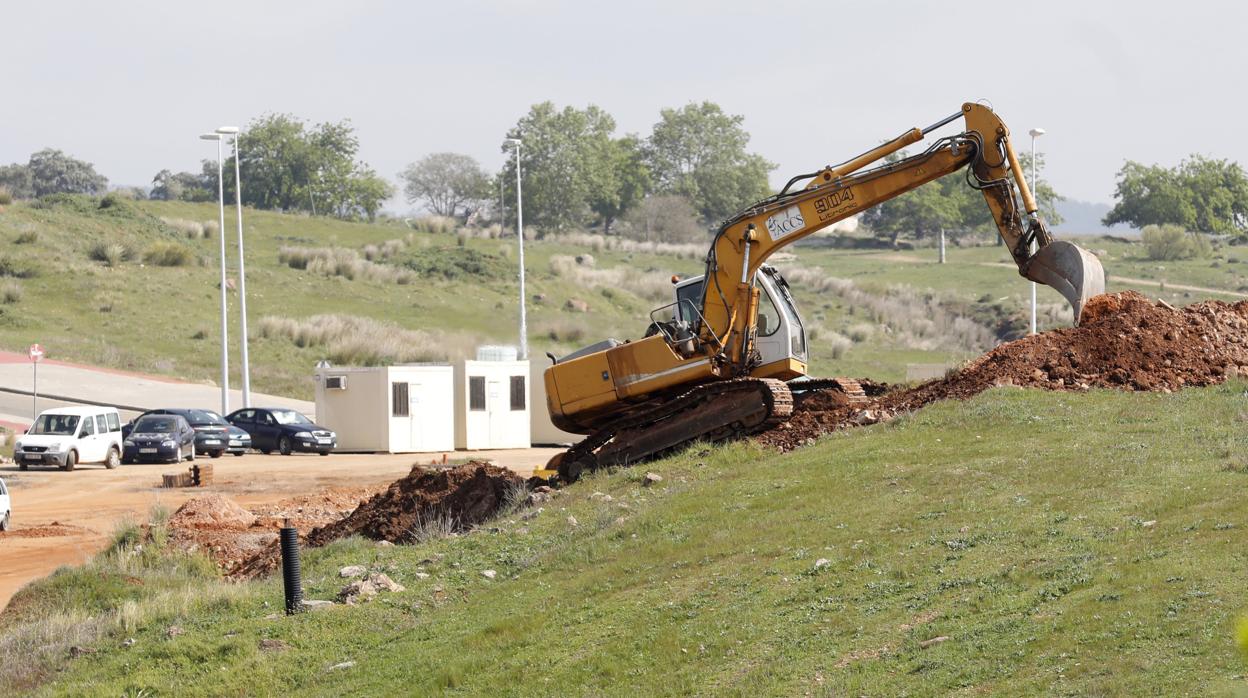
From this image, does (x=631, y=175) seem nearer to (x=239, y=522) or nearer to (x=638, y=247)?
(x=638, y=247)

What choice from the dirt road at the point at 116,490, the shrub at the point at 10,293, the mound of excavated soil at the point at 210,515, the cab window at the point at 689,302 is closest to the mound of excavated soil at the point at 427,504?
the mound of excavated soil at the point at 210,515

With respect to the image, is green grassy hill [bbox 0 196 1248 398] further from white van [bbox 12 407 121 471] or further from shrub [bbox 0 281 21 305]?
white van [bbox 12 407 121 471]

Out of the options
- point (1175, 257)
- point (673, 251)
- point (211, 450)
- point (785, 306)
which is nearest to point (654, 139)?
point (673, 251)

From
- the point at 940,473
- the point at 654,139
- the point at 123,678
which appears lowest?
the point at 123,678

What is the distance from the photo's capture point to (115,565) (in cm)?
2167

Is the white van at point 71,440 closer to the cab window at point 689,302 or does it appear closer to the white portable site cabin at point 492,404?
the white portable site cabin at point 492,404

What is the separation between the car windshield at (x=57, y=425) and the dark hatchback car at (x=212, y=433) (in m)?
2.36

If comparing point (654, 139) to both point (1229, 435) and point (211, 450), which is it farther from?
point (1229, 435)

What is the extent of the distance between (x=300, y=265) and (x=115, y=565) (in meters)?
62.5

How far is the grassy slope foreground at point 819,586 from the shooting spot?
11.1m

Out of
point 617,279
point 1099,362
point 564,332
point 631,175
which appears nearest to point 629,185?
point 631,175

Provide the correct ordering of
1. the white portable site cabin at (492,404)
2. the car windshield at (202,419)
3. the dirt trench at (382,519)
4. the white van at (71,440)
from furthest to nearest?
the white portable site cabin at (492,404) → the car windshield at (202,419) → the white van at (71,440) → the dirt trench at (382,519)

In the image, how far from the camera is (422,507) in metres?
23.5

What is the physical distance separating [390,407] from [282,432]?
3525mm
